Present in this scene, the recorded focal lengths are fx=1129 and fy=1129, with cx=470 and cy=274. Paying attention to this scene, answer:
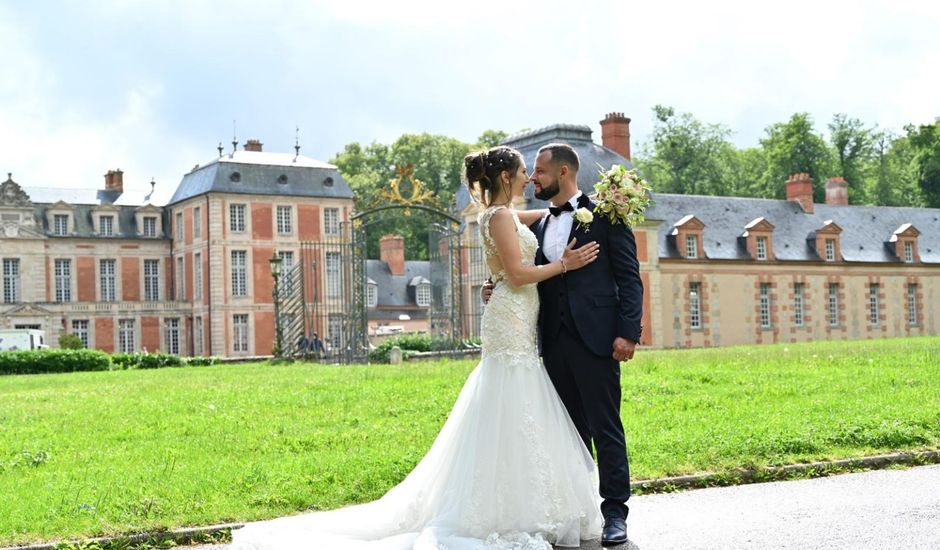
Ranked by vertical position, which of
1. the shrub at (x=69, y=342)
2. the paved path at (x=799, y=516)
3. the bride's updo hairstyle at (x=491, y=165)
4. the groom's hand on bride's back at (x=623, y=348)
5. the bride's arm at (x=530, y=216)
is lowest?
the paved path at (x=799, y=516)

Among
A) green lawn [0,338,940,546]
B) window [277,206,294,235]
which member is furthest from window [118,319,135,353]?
green lawn [0,338,940,546]

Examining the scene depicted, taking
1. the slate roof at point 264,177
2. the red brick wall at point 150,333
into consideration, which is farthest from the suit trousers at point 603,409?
the red brick wall at point 150,333

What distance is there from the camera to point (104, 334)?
46.0m

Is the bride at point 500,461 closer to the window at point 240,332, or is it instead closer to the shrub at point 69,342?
the shrub at point 69,342

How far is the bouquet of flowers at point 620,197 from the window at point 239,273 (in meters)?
39.4

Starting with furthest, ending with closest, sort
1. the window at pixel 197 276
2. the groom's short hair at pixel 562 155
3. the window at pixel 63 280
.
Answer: the window at pixel 63 280
the window at pixel 197 276
the groom's short hair at pixel 562 155

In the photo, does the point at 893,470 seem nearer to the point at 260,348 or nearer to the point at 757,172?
the point at 260,348

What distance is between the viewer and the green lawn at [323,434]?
688 cm

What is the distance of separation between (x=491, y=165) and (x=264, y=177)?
1565 inches

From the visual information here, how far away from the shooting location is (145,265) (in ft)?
159

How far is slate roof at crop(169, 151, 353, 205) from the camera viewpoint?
43.7 meters

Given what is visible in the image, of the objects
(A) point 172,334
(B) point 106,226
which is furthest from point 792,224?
(B) point 106,226

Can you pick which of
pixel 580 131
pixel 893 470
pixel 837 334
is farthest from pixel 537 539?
pixel 837 334

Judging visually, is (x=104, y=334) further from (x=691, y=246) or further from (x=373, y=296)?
(x=691, y=246)
